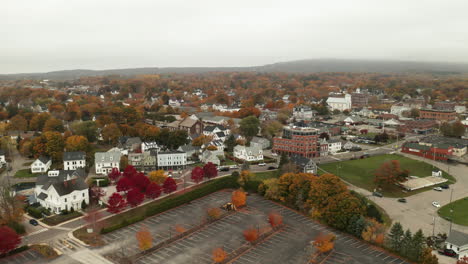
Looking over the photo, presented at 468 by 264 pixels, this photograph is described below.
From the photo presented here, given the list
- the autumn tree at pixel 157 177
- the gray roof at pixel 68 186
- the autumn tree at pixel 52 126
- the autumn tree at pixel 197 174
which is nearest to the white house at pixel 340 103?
the autumn tree at pixel 197 174

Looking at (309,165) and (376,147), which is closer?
(309,165)

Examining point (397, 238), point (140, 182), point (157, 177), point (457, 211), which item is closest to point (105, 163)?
point (157, 177)

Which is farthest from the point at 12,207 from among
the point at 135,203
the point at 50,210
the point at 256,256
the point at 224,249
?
the point at 256,256

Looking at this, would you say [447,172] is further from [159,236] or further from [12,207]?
[12,207]

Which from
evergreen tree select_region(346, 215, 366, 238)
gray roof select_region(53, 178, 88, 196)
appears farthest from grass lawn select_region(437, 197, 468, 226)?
gray roof select_region(53, 178, 88, 196)

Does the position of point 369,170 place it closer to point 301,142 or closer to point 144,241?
point 301,142

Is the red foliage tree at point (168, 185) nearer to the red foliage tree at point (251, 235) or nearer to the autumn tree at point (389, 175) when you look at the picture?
the red foliage tree at point (251, 235)
